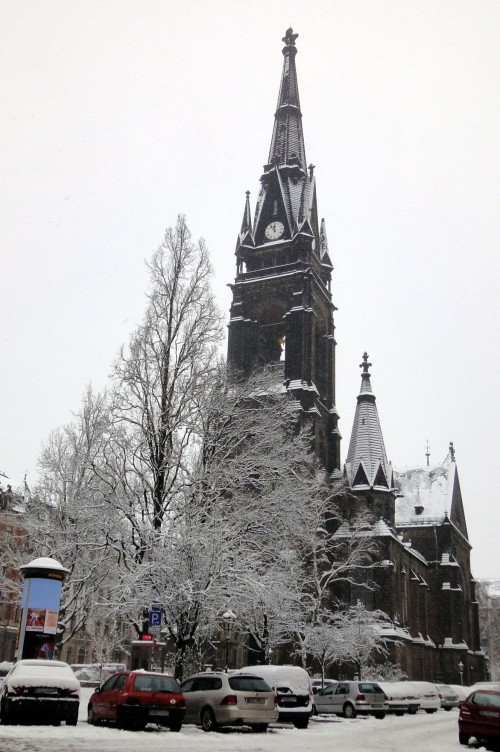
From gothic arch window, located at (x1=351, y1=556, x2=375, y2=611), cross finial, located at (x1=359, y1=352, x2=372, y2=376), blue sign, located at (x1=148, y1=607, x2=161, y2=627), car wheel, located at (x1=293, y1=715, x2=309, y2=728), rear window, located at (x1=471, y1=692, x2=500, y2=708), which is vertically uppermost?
cross finial, located at (x1=359, y1=352, x2=372, y2=376)

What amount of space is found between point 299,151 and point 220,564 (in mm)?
50472

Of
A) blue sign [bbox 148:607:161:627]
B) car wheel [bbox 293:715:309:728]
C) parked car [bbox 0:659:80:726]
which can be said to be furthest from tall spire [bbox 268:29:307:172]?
parked car [bbox 0:659:80:726]

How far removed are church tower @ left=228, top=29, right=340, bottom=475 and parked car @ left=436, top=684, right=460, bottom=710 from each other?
16.9 meters

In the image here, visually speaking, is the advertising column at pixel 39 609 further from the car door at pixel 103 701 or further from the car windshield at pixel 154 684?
the car windshield at pixel 154 684

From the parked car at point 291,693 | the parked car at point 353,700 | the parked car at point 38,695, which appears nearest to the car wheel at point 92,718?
the parked car at point 38,695

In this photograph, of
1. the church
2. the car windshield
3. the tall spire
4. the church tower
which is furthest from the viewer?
the tall spire

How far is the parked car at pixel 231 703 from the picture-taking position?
16.4 meters

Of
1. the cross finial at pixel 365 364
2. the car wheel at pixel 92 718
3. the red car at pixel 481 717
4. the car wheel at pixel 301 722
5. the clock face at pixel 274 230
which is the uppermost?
the clock face at pixel 274 230

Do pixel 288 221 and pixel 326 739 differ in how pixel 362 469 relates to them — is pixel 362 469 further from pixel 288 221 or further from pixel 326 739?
pixel 326 739

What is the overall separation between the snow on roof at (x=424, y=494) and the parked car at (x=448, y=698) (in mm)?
31612

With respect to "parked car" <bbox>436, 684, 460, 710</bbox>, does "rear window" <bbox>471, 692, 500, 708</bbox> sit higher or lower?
higher

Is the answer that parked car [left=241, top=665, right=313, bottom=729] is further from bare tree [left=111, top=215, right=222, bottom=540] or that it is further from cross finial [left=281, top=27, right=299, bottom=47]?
cross finial [left=281, top=27, right=299, bottom=47]

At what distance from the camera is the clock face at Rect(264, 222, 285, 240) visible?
60250 millimetres

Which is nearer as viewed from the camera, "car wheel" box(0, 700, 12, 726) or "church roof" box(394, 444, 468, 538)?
"car wheel" box(0, 700, 12, 726)
